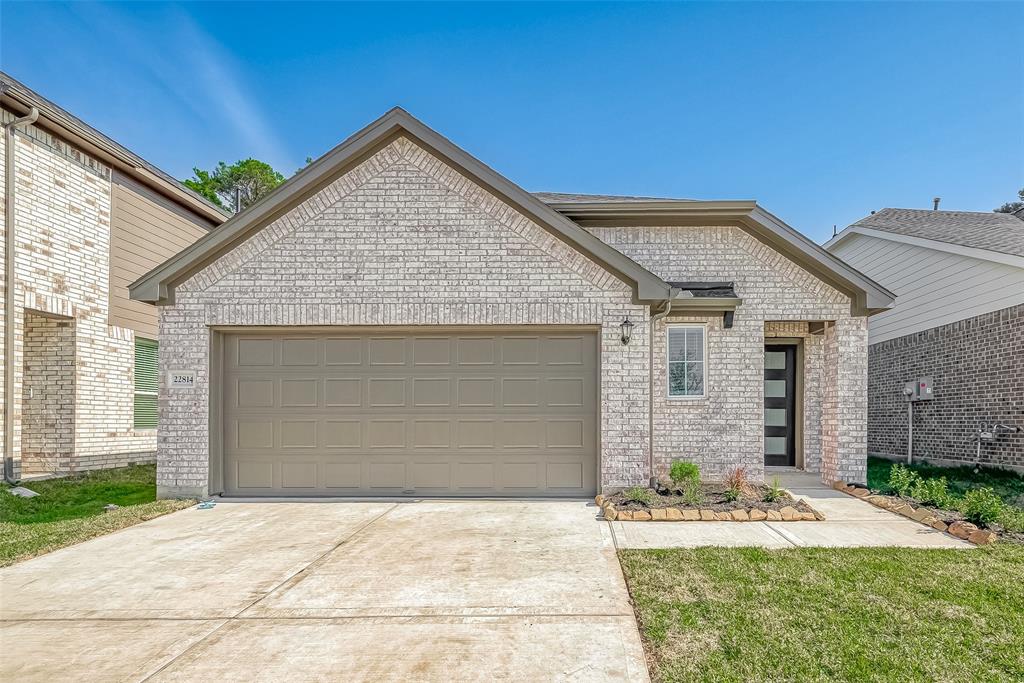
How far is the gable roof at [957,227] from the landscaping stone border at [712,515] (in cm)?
697

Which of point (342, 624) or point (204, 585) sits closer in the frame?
point (342, 624)

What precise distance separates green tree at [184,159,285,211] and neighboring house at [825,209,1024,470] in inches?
1300

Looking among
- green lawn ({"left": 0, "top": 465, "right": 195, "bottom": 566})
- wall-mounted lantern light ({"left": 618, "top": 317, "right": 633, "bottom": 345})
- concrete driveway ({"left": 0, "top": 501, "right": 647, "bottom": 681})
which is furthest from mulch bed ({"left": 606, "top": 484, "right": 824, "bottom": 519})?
green lawn ({"left": 0, "top": 465, "right": 195, "bottom": 566})

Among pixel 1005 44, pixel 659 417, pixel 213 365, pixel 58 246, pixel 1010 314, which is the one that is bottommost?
pixel 659 417

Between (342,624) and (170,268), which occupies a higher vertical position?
(170,268)

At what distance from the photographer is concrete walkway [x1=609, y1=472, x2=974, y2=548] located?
579 cm

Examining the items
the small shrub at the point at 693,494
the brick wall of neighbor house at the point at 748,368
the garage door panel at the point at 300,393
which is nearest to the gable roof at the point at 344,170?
the brick wall of neighbor house at the point at 748,368

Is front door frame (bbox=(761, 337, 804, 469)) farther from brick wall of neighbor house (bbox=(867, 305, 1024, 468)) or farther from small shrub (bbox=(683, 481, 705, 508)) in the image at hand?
brick wall of neighbor house (bbox=(867, 305, 1024, 468))

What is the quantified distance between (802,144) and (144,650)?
17.9 meters

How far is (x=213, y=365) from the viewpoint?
8234 millimetres

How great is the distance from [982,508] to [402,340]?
7311 mm

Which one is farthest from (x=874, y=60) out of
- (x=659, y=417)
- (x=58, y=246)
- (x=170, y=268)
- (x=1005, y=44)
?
(x=58, y=246)

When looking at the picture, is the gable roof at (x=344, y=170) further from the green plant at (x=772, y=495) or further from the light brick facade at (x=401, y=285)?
the green plant at (x=772, y=495)

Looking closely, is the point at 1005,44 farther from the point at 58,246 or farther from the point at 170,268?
the point at 58,246
